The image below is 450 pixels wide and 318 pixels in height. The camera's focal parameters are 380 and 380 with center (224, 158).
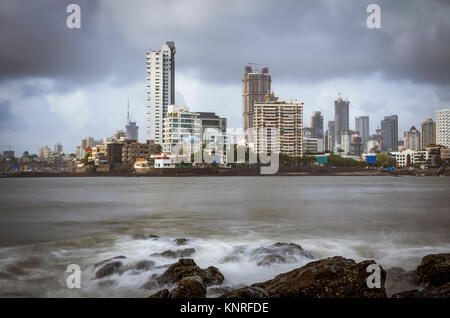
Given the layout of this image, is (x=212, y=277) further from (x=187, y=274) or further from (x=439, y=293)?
(x=439, y=293)

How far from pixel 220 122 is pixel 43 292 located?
166568 millimetres

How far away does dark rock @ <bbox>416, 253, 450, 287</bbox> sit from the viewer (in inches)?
293

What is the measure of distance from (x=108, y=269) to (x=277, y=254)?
4.50 m

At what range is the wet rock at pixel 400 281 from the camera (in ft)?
25.7

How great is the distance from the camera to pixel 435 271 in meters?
7.65

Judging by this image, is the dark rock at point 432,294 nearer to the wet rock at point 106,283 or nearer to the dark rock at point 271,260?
the dark rock at point 271,260

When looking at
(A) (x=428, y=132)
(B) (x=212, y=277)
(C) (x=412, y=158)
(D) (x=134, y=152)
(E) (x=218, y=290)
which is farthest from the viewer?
(A) (x=428, y=132)

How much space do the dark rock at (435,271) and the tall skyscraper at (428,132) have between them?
651 feet

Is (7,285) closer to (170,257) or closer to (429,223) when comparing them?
(170,257)

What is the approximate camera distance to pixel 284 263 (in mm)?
10047

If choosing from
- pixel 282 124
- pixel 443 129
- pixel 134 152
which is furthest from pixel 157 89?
pixel 443 129

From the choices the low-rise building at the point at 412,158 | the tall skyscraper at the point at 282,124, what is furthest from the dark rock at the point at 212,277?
the low-rise building at the point at 412,158

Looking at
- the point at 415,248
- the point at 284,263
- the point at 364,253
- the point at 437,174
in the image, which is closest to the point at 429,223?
the point at 415,248
